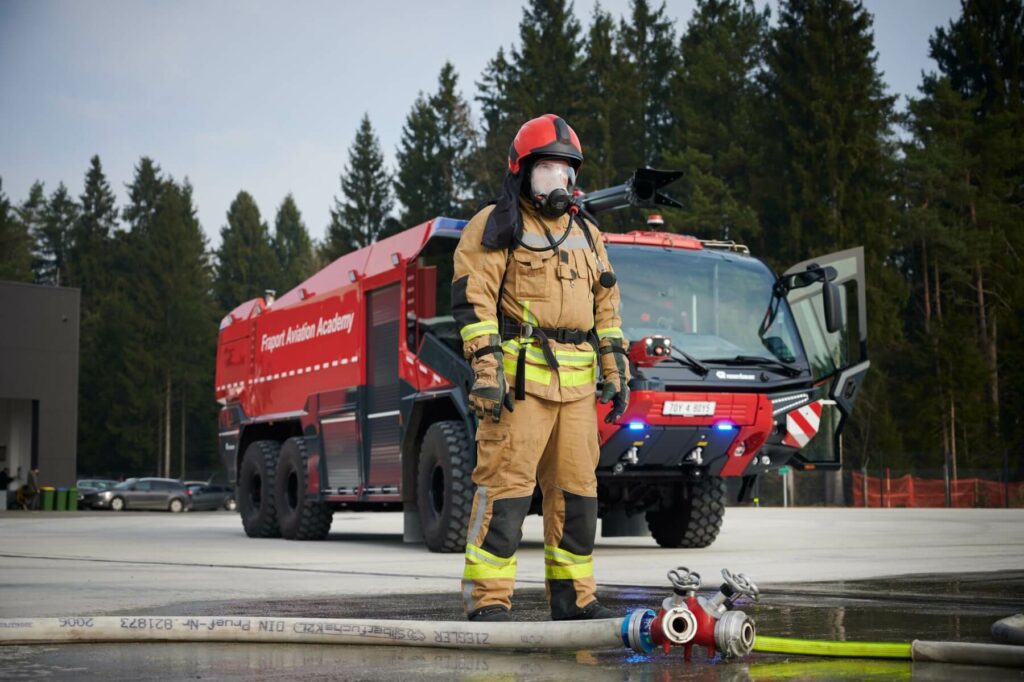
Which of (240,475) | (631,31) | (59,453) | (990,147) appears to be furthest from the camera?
(631,31)

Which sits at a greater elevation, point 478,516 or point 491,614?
point 478,516

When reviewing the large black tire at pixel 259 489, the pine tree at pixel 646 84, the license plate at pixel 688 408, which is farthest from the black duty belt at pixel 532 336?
the pine tree at pixel 646 84

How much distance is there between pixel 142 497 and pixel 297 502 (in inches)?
1197

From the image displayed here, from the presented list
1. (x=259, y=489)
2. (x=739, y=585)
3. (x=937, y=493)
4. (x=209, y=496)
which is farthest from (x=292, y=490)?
(x=209, y=496)

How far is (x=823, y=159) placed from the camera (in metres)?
51.1

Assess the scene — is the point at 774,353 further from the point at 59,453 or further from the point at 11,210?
the point at 11,210

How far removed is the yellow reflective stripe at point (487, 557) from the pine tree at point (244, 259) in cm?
8656

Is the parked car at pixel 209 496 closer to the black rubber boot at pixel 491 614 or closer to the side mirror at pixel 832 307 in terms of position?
the side mirror at pixel 832 307

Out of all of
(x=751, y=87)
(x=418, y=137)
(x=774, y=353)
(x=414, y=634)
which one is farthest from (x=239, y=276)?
(x=414, y=634)

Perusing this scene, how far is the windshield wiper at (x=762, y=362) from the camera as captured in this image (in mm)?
11844

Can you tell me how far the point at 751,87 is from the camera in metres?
58.7

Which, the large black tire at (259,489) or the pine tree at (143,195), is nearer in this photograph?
the large black tire at (259,489)

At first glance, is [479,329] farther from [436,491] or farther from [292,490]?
[292,490]

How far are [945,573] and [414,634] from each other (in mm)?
5540
